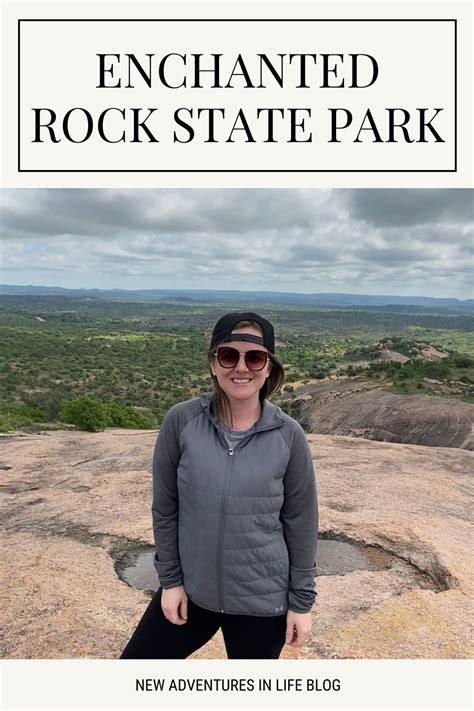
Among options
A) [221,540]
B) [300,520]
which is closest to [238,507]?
[221,540]

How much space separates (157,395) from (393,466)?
98.2ft

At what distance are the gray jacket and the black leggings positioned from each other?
91 mm

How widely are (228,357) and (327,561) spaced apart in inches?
183

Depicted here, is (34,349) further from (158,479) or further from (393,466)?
(158,479)

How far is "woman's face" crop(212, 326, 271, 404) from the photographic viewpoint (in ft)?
8.48

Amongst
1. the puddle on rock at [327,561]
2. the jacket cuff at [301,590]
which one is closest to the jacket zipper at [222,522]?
the jacket cuff at [301,590]

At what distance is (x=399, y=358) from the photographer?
5319 centimetres

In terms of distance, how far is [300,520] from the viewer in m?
2.64

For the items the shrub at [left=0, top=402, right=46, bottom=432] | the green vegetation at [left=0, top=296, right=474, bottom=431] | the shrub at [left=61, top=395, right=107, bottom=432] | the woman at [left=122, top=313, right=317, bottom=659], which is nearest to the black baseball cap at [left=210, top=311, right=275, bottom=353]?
the woman at [left=122, top=313, right=317, bottom=659]

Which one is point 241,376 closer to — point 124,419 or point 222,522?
point 222,522

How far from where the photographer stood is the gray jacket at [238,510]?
2533mm

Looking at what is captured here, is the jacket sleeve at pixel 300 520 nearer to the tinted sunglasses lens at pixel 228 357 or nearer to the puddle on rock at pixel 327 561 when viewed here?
the tinted sunglasses lens at pixel 228 357

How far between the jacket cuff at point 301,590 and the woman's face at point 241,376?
3.00ft

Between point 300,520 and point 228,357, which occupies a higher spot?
point 228,357
